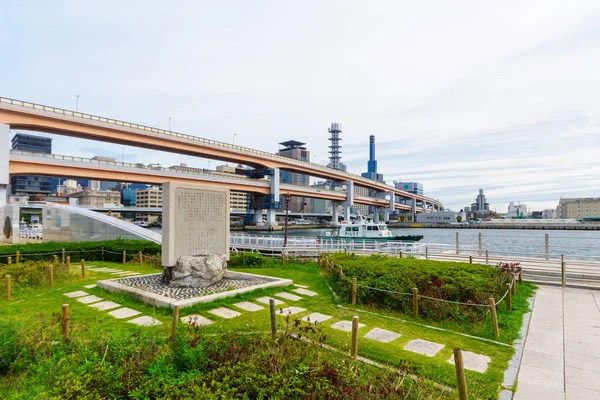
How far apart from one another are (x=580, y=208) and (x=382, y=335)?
518ft

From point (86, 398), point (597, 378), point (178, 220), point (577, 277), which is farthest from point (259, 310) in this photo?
point (577, 277)

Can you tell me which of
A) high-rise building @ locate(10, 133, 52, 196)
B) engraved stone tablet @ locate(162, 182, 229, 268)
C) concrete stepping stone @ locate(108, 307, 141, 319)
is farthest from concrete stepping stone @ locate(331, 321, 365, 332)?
high-rise building @ locate(10, 133, 52, 196)

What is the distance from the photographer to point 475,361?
5.54 metres

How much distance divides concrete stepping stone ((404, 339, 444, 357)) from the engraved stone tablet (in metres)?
7.59

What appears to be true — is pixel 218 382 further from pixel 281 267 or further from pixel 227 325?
pixel 281 267

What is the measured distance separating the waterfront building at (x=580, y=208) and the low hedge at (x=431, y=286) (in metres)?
144

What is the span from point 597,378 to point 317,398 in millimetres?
4614

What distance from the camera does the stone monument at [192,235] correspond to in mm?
10562

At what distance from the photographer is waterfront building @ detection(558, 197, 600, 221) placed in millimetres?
118312

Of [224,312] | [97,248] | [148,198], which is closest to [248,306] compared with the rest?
[224,312]

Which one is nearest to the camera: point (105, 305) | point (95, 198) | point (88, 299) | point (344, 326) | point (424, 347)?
point (424, 347)

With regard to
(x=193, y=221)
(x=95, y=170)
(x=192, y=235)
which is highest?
(x=95, y=170)

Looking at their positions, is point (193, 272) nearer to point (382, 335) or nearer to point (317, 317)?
point (317, 317)

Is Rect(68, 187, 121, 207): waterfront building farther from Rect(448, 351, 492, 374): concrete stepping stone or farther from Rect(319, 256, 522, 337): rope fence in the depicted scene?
Rect(448, 351, 492, 374): concrete stepping stone
